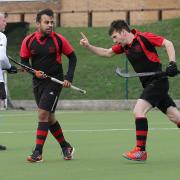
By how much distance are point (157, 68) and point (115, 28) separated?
2.38ft

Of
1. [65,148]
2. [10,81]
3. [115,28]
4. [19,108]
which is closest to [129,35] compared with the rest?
[115,28]

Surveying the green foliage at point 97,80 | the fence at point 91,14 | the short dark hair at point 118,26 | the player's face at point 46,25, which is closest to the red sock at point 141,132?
the short dark hair at point 118,26

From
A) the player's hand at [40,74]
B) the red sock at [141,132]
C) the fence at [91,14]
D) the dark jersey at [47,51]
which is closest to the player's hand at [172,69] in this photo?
the red sock at [141,132]

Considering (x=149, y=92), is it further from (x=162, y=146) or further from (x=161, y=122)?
(x=161, y=122)

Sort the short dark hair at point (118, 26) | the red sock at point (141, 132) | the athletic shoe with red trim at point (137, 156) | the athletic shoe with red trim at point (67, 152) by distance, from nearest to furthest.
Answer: the athletic shoe with red trim at point (137, 156) → the red sock at point (141, 132) → the short dark hair at point (118, 26) → the athletic shoe with red trim at point (67, 152)

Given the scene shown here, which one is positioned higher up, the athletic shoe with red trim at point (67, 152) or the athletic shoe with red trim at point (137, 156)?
the athletic shoe with red trim at point (137, 156)

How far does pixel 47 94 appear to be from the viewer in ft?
38.2

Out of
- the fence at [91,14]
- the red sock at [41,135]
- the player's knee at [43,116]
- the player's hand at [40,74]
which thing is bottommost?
the fence at [91,14]

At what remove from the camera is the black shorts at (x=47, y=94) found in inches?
456

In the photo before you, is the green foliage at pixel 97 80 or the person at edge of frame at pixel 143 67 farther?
the green foliage at pixel 97 80

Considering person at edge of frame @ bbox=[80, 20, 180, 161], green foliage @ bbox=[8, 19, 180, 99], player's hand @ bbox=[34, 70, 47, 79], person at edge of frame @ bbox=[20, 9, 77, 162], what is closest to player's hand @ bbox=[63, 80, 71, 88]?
person at edge of frame @ bbox=[20, 9, 77, 162]

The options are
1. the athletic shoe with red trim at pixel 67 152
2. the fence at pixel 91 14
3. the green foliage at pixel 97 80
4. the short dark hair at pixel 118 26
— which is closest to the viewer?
the short dark hair at pixel 118 26

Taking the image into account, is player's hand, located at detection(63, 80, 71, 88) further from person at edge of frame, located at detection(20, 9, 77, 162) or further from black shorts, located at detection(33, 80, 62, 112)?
black shorts, located at detection(33, 80, 62, 112)

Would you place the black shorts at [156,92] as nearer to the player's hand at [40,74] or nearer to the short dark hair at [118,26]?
the short dark hair at [118,26]
